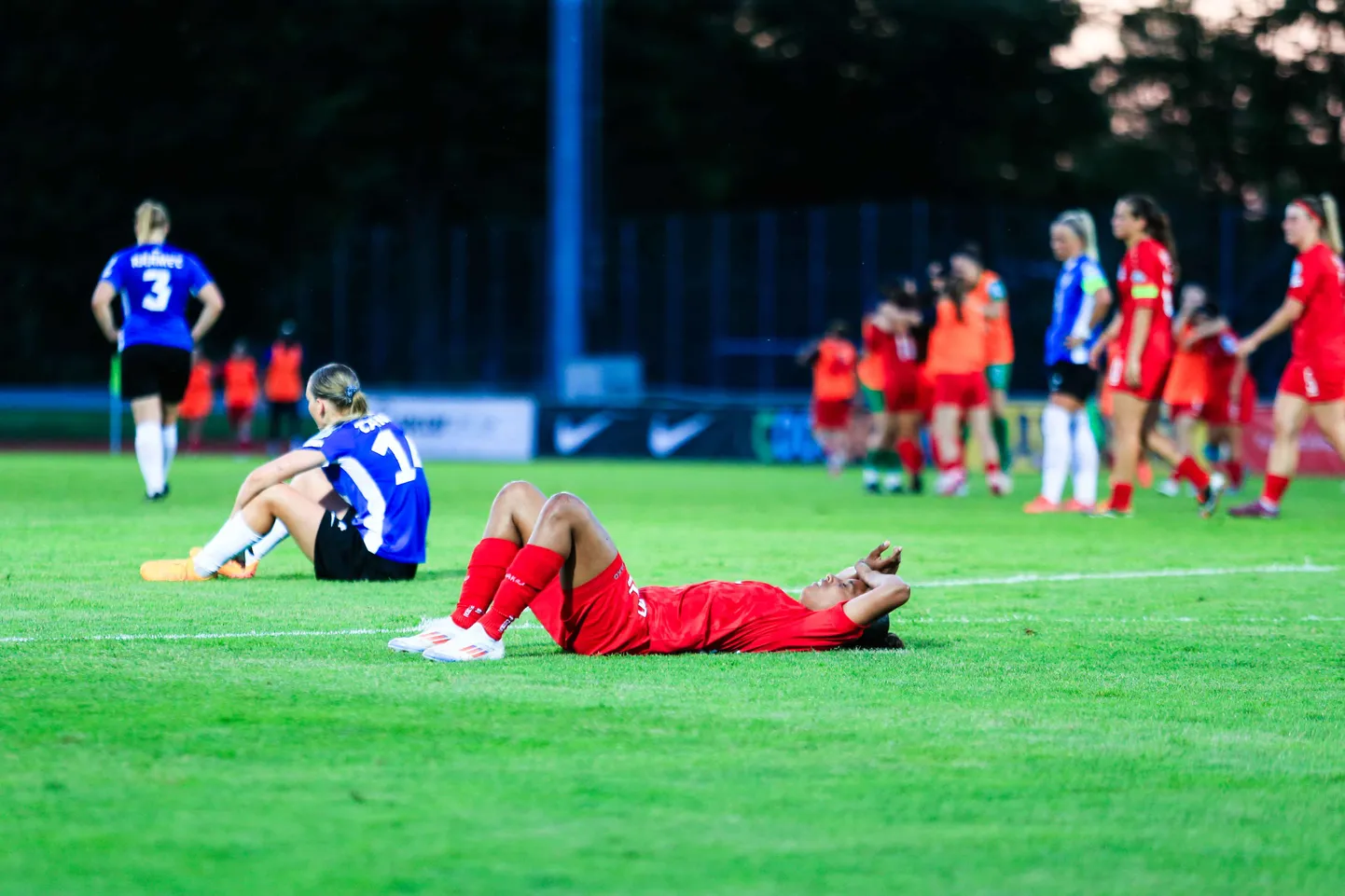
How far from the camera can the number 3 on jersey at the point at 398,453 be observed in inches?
333

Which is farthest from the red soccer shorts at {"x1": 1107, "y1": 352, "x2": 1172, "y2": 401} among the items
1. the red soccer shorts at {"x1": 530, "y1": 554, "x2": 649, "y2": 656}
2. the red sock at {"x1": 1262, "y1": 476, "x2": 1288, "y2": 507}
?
the red soccer shorts at {"x1": 530, "y1": 554, "x2": 649, "y2": 656}

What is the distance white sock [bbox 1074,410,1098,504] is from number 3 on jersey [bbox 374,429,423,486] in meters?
8.24

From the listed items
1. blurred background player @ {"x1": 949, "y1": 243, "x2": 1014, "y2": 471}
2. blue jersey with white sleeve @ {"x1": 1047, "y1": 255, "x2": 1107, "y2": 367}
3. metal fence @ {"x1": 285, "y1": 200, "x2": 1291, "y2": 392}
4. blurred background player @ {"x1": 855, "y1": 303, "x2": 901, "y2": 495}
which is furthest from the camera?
metal fence @ {"x1": 285, "y1": 200, "x2": 1291, "y2": 392}

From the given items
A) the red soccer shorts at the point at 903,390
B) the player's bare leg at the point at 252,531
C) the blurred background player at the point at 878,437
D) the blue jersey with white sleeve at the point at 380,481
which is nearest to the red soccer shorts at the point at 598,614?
the blue jersey with white sleeve at the point at 380,481

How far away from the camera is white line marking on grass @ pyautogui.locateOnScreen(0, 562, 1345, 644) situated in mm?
6988

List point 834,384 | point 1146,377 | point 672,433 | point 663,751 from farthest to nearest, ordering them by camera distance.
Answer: point 672,433 → point 834,384 → point 1146,377 → point 663,751

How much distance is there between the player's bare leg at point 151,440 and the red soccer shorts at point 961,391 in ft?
23.0

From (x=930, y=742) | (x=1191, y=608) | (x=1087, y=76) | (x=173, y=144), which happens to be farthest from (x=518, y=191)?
(x=930, y=742)

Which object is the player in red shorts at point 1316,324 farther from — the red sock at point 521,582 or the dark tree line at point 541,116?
the dark tree line at point 541,116

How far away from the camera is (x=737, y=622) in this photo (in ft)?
22.3

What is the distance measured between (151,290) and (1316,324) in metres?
8.55

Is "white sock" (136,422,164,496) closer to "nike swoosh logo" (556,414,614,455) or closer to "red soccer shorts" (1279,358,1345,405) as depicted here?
"red soccer shorts" (1279,358,1345,405)

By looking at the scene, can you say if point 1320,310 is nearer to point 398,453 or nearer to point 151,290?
point 398,453

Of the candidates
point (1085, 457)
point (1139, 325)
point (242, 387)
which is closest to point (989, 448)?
point (1085, 457)
